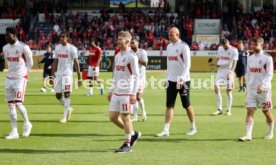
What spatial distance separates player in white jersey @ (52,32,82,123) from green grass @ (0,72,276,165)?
0.57m

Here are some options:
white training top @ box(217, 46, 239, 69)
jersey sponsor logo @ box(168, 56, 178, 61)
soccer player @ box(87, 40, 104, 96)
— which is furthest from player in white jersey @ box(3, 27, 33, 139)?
soccer player @ box(87, 40, 104, 96)

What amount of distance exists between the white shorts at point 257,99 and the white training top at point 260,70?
0.40 feet

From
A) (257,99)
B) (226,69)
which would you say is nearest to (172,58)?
(257,99)

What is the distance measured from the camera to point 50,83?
95.9 feet

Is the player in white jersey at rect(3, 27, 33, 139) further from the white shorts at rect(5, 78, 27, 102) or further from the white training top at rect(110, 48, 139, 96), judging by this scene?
the white training top at rect(110, 48, 139, 96)

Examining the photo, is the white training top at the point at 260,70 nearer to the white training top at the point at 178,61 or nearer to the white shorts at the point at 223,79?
the white training top at the point at 178,61

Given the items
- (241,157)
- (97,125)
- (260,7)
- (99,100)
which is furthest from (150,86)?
(260,7)

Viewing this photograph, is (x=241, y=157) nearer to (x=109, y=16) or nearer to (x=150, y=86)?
(x=150, y=86)

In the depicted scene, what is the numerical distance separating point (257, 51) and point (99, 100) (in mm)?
10984

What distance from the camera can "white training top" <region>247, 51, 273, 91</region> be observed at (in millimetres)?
12297

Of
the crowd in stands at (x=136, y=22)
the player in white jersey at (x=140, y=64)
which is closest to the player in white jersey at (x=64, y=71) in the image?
the player in white jersey at (x=140, y=64)

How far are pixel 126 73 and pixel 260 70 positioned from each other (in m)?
2.93

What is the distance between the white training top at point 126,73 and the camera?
35.9 feet

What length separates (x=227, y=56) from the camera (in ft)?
58.2
